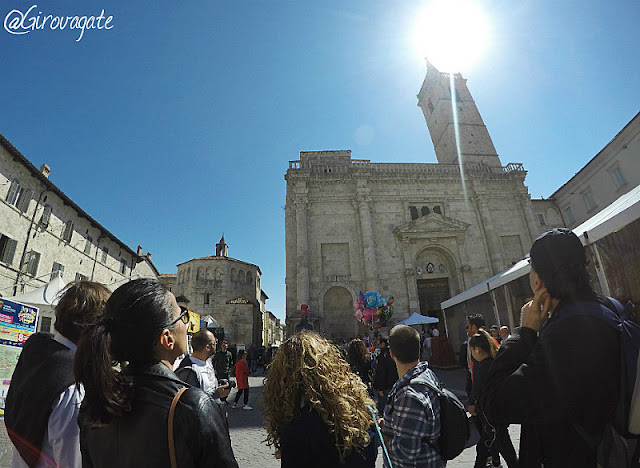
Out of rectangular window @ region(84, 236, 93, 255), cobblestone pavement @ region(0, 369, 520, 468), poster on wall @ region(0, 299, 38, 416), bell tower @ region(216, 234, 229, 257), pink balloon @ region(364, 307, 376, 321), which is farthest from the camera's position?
bell tower @ region(216, 234, 229, 257)

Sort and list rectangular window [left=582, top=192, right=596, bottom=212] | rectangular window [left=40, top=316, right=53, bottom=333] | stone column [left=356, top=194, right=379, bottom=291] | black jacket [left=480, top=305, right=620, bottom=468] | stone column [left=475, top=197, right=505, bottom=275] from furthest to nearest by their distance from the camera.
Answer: rectangular window [left=582, top=192, right=596, bottom=212] < stone column [left=475, top=197, right=505, bottom=275] < stone column [left=356, top=194, right=379, bottom=291] < rectangular window [left=40, top=316, right=53, bottom=333] < black jacket [left=480, top=305, right=620, bottom=468]

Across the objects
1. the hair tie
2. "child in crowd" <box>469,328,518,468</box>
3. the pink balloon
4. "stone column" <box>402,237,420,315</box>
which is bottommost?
"child in crowd" <box>469,328,518,468</box>

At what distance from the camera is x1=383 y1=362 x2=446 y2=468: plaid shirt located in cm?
204

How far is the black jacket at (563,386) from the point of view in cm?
125

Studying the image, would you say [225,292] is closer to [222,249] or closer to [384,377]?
[222,249]

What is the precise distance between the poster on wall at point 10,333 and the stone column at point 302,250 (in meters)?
15.1

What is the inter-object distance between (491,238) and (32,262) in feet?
101

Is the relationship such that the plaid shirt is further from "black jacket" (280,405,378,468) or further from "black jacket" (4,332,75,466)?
"black jacket" (4,332,75,466)

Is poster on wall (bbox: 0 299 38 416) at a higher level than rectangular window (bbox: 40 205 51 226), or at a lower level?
lower

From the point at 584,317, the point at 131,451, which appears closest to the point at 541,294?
the point at 584,317

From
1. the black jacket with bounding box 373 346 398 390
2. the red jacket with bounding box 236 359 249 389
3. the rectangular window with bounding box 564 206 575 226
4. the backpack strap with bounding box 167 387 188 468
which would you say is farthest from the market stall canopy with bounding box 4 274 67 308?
the rectangular window with bounding box 564 206 575 226

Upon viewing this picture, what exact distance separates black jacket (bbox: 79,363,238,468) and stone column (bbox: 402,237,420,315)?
21.2m

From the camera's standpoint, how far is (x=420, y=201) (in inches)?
975

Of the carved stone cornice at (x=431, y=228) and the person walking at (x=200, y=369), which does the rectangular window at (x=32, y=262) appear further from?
the carved stone cornice at (x=431, y=228)
